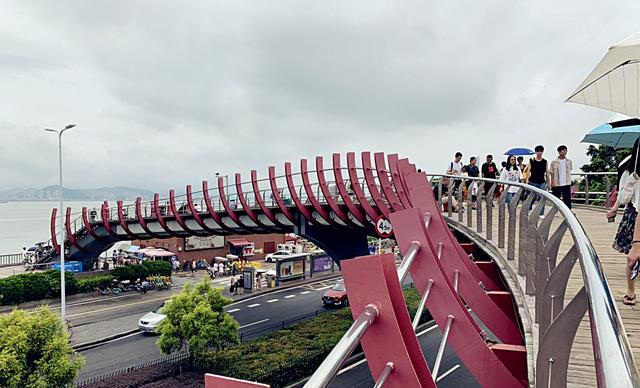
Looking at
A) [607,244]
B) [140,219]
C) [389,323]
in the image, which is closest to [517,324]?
[607,244]

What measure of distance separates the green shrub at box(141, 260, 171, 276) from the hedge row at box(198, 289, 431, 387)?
14.1 meters

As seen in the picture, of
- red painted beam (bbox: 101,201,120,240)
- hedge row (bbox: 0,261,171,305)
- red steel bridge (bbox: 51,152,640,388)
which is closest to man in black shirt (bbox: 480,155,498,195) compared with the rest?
red steel bridge (bbox: 51,152,640,388)

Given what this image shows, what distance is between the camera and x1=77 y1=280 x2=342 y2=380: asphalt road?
15070mm

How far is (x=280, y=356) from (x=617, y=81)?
39.8ft

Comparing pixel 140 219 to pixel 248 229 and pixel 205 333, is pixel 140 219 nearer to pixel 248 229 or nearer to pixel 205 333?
pixel 248 229

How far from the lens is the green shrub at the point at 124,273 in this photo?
1046 inches

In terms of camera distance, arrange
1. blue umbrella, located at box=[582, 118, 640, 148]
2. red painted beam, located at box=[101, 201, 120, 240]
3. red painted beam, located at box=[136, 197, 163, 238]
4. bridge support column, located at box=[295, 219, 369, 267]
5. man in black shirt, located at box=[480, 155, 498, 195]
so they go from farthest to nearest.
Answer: red painted beam, located at box=[101, 201, 120, 240] < red painted beam, located at box=[136, 197, 163, 238] < bridge support column, located at box=[295, 219, 369, 267] < man in black shirt, located at box=[480, 155, 498, 195] < blue umbrella, located at box=[582, 118, 640, 148]

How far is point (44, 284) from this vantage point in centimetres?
2238

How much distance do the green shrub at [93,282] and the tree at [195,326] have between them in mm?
13187

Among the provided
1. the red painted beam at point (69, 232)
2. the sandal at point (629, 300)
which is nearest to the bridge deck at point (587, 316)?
the sandal at point (629, 300)

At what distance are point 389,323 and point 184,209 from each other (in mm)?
21456

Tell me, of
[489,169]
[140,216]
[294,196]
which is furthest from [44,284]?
[489,169]

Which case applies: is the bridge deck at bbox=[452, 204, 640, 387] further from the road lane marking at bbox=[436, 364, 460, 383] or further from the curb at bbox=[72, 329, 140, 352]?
the curb at bbox=[72, 329, 140, 352]

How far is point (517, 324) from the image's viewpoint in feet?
A: 14.2
